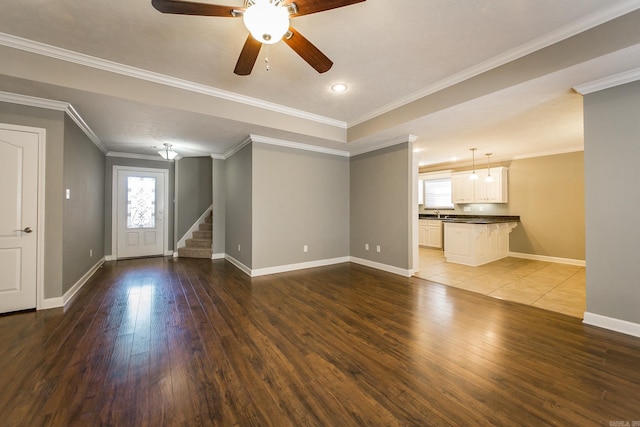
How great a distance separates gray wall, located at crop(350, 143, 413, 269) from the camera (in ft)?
15.1

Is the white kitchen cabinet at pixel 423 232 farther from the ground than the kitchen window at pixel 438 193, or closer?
closer

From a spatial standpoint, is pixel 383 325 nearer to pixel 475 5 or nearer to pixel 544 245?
pixel 475 5

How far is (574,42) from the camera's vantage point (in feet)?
7.42

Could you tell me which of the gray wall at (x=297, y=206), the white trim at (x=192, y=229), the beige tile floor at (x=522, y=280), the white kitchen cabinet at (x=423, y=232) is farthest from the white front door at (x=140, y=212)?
the white kitchen cabinet at (x=423, y=232)

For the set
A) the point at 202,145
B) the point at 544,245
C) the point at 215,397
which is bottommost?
the point at 215,397

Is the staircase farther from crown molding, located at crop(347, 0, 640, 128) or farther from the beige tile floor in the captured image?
crown molding, located at crop(347, 0, 640, 128)

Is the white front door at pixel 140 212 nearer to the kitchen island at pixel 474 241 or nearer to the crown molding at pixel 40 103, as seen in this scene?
the crown molding at pixel 40 103

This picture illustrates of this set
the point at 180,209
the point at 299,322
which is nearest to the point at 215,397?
the point at 299,322

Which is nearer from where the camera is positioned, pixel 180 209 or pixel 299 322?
pixel 299 322

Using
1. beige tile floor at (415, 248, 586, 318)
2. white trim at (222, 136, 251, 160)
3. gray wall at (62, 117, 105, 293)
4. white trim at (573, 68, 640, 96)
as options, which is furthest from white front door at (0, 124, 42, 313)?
white trim at (573, 68, 640, 96)

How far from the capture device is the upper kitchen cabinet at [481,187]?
21.7 ft

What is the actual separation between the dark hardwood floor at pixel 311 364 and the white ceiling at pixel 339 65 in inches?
100

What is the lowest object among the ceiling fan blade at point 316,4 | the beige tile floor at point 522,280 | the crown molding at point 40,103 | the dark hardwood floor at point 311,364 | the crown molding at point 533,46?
the dark hardwood floor at point 311,364

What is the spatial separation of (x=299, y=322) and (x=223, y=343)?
31.5 inches
